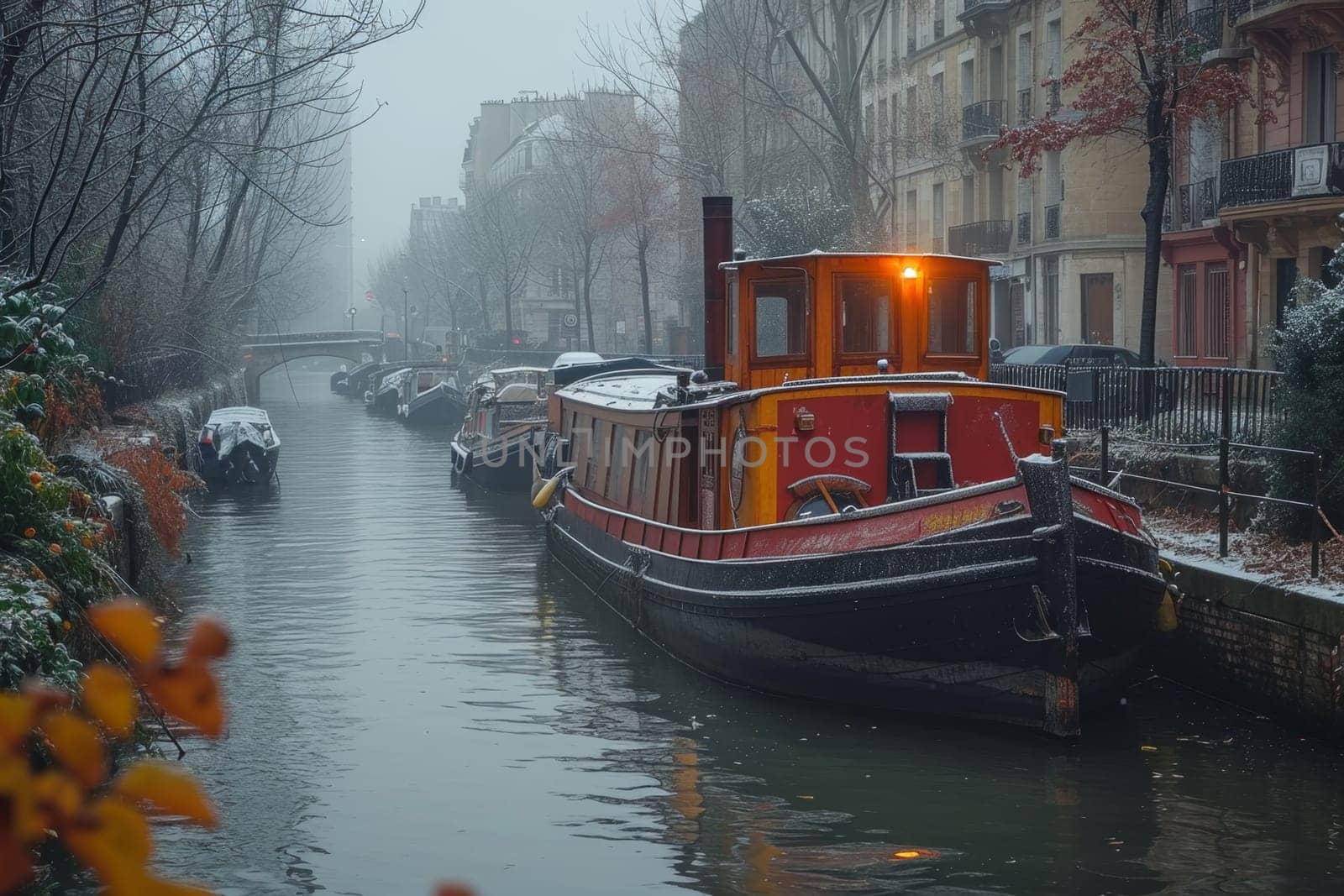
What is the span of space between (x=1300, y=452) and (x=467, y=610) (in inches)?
398

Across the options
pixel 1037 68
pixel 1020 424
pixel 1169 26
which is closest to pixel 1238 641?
pixel 1020 424

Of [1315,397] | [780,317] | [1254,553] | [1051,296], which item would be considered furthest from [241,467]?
[1315,397]

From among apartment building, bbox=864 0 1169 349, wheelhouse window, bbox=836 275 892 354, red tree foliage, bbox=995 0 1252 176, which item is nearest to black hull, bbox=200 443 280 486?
apartment building, bbox=864 0 1169 349

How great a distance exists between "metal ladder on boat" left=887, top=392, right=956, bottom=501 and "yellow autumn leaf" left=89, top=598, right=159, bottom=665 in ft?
40.7

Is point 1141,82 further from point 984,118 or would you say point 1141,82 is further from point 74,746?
point 74,746

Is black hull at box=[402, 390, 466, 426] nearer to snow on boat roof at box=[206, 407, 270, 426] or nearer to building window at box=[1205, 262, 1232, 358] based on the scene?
snow on boat roof at box=[206, 407, 270, 426]

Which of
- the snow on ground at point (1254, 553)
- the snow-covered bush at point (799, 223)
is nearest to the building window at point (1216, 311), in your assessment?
the snow-covered bush at point (799, 223)

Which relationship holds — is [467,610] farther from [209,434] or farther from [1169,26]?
[209,434]

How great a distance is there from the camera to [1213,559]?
43.4 ft

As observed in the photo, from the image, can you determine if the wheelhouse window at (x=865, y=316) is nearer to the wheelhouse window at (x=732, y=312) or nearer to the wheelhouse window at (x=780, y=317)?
the wheelhouse window at (x=780, y=317)

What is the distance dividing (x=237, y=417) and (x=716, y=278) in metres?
20.9

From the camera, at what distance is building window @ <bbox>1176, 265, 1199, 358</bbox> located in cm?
3356

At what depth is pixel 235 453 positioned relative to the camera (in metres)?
32.8

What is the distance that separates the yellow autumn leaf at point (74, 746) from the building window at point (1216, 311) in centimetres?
3272
